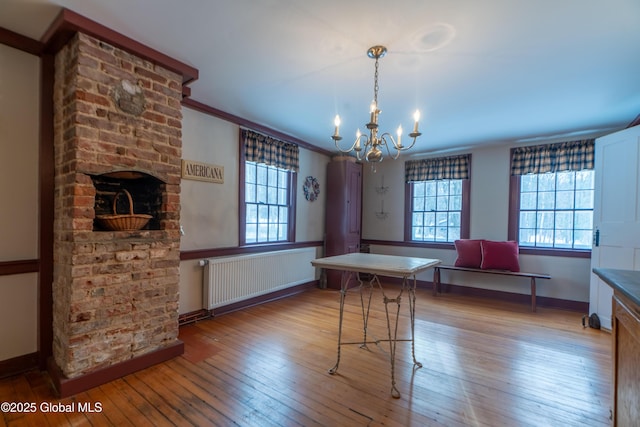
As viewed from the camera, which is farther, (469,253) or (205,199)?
(469,253)

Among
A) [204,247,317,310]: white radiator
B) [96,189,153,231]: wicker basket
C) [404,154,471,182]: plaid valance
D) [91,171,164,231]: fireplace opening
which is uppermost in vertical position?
[404,154,471,182]: plaid valance

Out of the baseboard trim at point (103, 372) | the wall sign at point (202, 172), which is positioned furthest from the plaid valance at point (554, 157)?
the baseboard trim at point (103, 372)

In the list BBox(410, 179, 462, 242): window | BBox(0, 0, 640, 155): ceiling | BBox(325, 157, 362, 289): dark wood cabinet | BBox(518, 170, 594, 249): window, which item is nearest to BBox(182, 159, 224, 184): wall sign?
BBox(0, 0, 640, 155): ceiling

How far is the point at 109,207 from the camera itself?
2367 mm

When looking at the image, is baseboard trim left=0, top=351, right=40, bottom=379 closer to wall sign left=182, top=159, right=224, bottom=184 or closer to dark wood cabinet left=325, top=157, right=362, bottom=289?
wall sign left=182, top=159, right=224, bottom=184

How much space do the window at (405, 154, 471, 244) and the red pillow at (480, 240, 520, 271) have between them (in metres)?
0.50

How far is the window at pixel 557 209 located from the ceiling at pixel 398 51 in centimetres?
96

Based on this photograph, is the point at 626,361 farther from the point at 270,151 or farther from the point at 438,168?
the point at 438,168

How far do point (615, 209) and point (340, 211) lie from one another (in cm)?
350

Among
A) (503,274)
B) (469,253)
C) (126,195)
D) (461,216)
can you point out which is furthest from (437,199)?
(126,195)

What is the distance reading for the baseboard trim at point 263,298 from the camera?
3651 millimetres

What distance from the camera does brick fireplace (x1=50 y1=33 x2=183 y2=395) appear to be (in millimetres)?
2012

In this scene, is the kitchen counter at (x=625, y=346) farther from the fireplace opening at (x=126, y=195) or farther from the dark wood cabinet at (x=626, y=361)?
the fireplace opening at (x=126, y=195)

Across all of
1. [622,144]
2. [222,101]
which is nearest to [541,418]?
[622,144]
